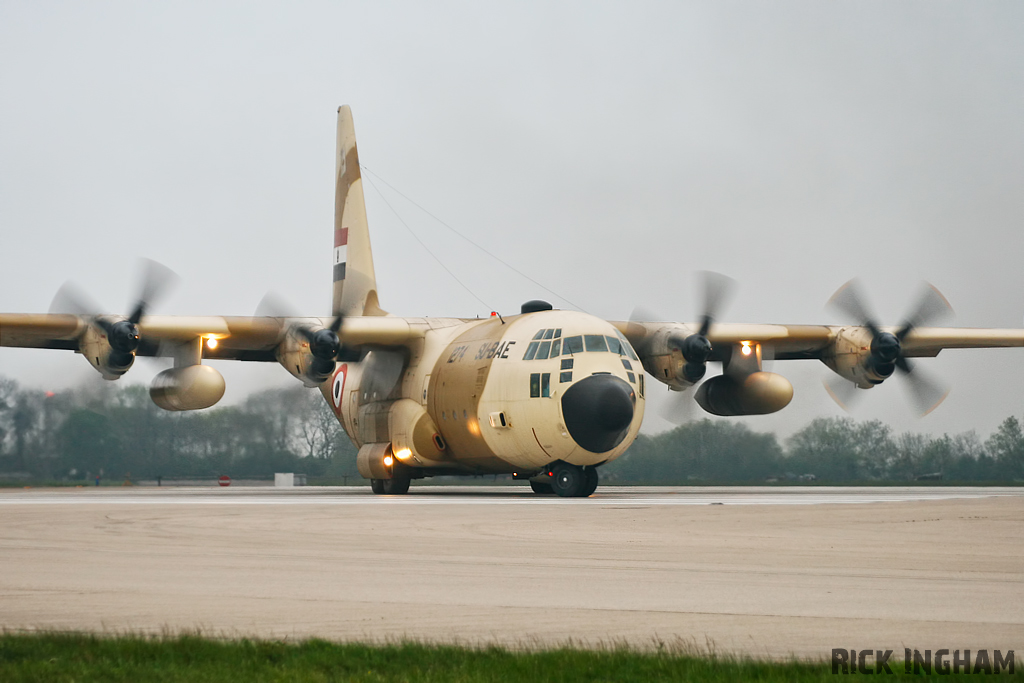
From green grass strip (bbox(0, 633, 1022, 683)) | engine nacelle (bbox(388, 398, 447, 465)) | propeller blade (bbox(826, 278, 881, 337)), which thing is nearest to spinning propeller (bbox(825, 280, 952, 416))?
propeller blade (bbox(826, 278, 881, 337))

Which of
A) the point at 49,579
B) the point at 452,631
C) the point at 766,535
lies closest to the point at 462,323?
the point at 766,535

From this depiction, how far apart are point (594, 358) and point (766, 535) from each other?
9734 mm

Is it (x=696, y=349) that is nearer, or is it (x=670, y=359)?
(x=696, y=349)

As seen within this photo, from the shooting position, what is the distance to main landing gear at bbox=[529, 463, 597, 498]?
71.7 ft

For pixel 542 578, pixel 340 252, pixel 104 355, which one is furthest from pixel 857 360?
pixel 542 578

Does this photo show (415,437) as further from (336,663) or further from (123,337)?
(336,663)

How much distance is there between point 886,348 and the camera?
2692 cm

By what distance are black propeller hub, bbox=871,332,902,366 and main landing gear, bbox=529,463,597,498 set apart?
9.72 meters

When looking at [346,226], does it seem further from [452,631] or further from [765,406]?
[452,631]

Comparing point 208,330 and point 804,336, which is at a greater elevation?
point 208,330

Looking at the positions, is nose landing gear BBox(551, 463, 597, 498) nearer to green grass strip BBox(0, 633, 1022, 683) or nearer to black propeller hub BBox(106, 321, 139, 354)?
black propeller hub BBox(106, 321, 139, 354)

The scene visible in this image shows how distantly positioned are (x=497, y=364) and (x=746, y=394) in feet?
28.6

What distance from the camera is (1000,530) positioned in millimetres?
11688

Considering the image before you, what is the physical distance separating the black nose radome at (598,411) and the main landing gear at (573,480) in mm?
1396
